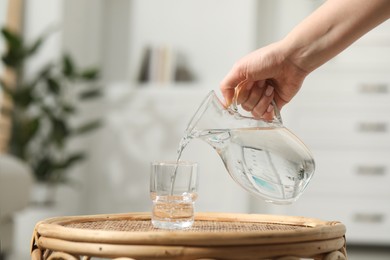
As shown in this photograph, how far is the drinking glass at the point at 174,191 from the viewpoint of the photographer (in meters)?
1.05

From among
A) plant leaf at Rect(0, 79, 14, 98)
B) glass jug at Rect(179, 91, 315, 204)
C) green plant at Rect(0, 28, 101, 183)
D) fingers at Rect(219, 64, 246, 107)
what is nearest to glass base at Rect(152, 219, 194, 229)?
glass jug at Rect(179, 91, 315, 204)

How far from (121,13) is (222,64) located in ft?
2.53

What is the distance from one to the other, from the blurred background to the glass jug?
245 centimetres

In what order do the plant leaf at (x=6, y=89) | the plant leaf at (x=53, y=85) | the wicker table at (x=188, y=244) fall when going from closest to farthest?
the wicker table at (x=188, y=244) < the plant leaf at (x=6, y=89) < the plant leaf at (x=53, y=85)

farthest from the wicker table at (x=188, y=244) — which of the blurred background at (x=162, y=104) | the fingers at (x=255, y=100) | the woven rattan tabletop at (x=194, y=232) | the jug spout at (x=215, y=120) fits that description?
the blurred background at (x=162, y=104)

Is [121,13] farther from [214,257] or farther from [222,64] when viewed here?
[214,257]

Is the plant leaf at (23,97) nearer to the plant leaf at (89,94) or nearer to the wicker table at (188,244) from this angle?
the plant leaf at (89,94)

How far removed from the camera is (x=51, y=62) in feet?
12.4

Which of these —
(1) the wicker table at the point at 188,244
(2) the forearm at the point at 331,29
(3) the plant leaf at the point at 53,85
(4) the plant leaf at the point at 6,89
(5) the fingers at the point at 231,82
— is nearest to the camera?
(1) the wicker table at the point at 188,244

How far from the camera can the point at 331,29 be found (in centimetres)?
111

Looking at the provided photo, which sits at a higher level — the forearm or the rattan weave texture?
the forearm

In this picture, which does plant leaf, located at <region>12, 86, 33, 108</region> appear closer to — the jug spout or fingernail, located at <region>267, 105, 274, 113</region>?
fingernail, located at <region>267, 105, 274, 113</region>

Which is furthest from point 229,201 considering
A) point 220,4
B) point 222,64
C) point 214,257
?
point 214,257

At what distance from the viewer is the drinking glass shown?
1051mm
